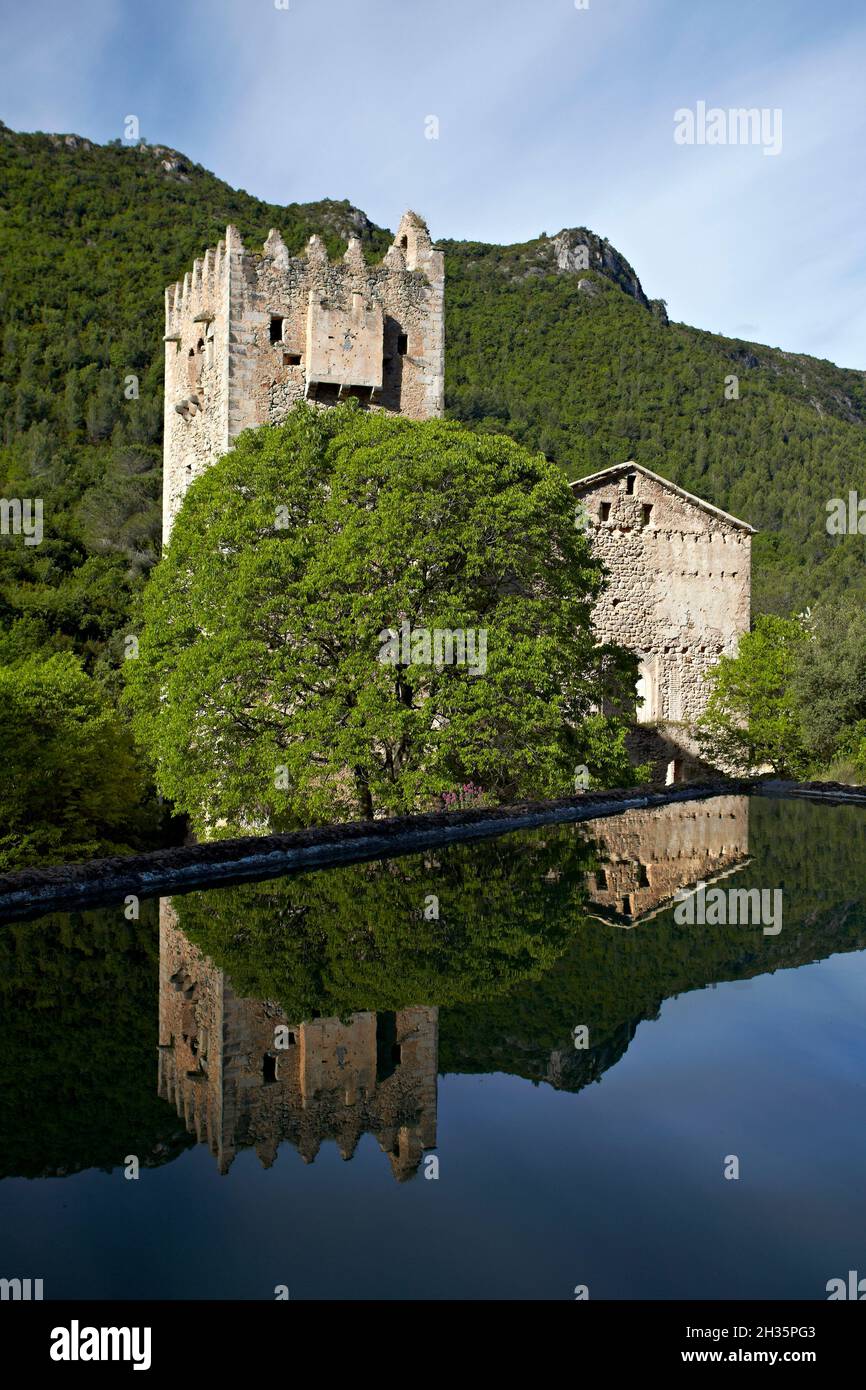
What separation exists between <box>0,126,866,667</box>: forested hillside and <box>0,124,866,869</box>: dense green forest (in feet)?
0.39

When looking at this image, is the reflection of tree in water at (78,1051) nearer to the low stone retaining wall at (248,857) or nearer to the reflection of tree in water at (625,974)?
the low stone retaining wall at (248,857)

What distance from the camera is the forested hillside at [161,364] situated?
4675 centimetres

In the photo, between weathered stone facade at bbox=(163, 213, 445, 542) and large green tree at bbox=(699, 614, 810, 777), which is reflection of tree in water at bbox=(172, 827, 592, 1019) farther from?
large green tree at bbox=(699, 614, 810, 777)

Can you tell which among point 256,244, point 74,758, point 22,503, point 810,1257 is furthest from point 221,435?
point 256,244

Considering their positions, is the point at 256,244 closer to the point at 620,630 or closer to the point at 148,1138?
the point at 620,630

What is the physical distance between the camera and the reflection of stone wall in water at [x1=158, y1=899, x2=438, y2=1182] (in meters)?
4.13

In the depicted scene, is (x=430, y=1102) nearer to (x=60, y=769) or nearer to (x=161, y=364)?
(x=60, y=769)

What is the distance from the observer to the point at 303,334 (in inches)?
865

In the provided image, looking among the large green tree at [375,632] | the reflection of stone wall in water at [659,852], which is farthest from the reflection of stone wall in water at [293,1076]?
the large green tree at [375,632]

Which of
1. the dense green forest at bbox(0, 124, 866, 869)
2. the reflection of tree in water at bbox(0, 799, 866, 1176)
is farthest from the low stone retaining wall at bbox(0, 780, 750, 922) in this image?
the dense green forest at bbox(0, 124, 866, 869)

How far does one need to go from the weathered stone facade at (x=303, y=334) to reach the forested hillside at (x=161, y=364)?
63.4 ft

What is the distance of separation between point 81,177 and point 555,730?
6282 cm

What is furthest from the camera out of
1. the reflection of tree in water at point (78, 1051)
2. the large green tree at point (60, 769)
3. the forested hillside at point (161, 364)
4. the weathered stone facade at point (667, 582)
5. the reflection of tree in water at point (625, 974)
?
the forested hillside at point (161, 364)

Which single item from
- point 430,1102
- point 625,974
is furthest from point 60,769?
point 430,1102
